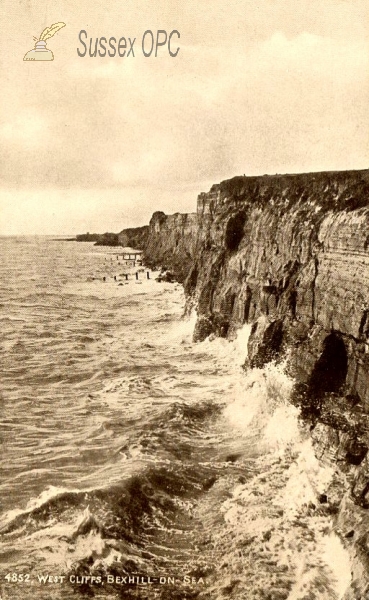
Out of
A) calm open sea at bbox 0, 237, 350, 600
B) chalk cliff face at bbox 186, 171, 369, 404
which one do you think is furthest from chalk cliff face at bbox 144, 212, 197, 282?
calm open sea at bbox 0, 237, 350, 600

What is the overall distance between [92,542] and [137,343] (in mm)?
Answer: 18278

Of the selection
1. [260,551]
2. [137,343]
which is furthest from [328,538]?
[137,343]

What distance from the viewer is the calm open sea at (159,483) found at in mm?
9812

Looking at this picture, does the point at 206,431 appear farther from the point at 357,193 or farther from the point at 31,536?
the point at 357,193

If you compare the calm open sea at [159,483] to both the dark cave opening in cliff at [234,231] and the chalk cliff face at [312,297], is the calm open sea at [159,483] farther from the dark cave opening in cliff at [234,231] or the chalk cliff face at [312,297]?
the dark cave opening in cliff at [234,231]

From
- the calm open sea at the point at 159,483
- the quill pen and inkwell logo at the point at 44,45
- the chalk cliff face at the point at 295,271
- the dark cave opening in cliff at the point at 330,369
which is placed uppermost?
the quill pen and inkwell logo at the point at 44,45

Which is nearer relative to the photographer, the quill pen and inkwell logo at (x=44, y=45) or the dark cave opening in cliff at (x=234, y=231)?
the quill pen and inkwell logo at (x=44, y=45)

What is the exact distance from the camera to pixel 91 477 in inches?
539

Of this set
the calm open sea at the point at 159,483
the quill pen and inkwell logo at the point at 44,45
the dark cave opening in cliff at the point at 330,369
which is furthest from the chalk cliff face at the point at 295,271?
the quill pen and inkwell logo at the point at 44,45

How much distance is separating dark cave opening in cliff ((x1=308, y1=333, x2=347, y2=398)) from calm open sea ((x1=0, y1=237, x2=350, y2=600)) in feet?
3.98

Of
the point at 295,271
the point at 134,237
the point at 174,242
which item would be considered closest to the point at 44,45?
the point at 295,271

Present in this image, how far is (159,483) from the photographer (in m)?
13.2

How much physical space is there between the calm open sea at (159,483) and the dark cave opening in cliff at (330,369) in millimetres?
1214

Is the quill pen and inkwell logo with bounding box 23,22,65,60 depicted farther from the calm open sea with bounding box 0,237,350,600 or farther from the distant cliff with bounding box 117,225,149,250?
the distant cliff with bounding box 117,225,149,250
